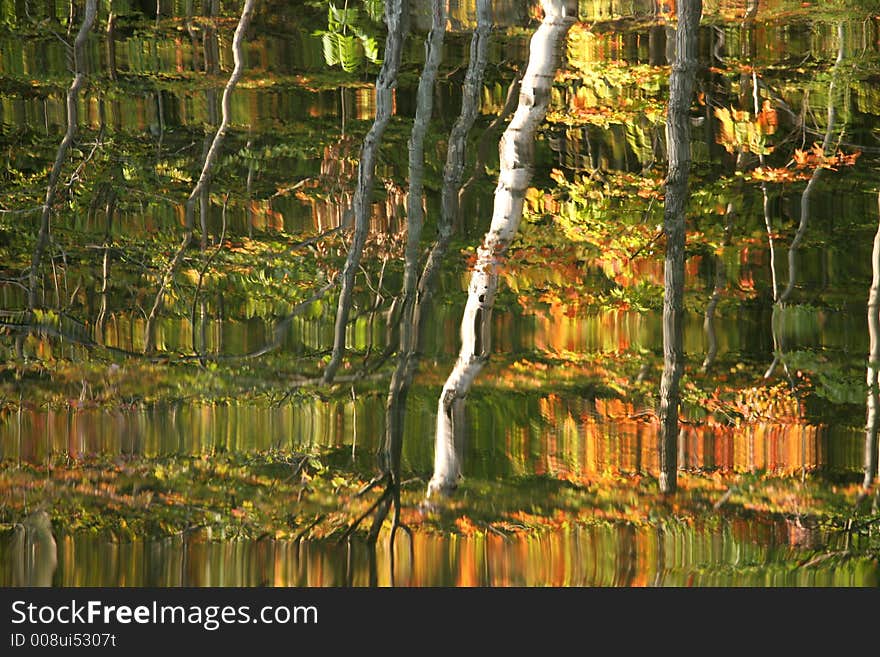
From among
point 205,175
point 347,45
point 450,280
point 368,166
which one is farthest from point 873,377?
point 205,175

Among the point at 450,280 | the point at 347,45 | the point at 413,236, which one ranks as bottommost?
the point at 450,280

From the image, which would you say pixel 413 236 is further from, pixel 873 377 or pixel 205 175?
pixel 873 377

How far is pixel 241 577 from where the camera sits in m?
2.54

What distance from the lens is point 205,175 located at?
2.62m

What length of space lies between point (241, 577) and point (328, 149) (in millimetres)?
1267

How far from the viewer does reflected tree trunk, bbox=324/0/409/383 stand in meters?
2.59

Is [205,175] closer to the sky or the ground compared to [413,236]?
closer to the sky

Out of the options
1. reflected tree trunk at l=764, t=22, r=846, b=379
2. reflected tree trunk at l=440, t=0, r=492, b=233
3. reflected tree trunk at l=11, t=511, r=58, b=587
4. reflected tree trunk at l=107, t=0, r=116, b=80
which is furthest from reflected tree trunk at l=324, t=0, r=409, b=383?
reflected tree trunk at l=764, t=22, r=846, b=379

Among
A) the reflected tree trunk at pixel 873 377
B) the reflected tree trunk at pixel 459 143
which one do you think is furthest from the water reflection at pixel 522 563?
the reflected tree trunk at pixel 459 143

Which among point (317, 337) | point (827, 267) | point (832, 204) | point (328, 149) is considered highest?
point (328, 149)

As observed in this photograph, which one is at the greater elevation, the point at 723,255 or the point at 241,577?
the point at 723,255

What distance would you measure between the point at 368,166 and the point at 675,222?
3.01 ft
